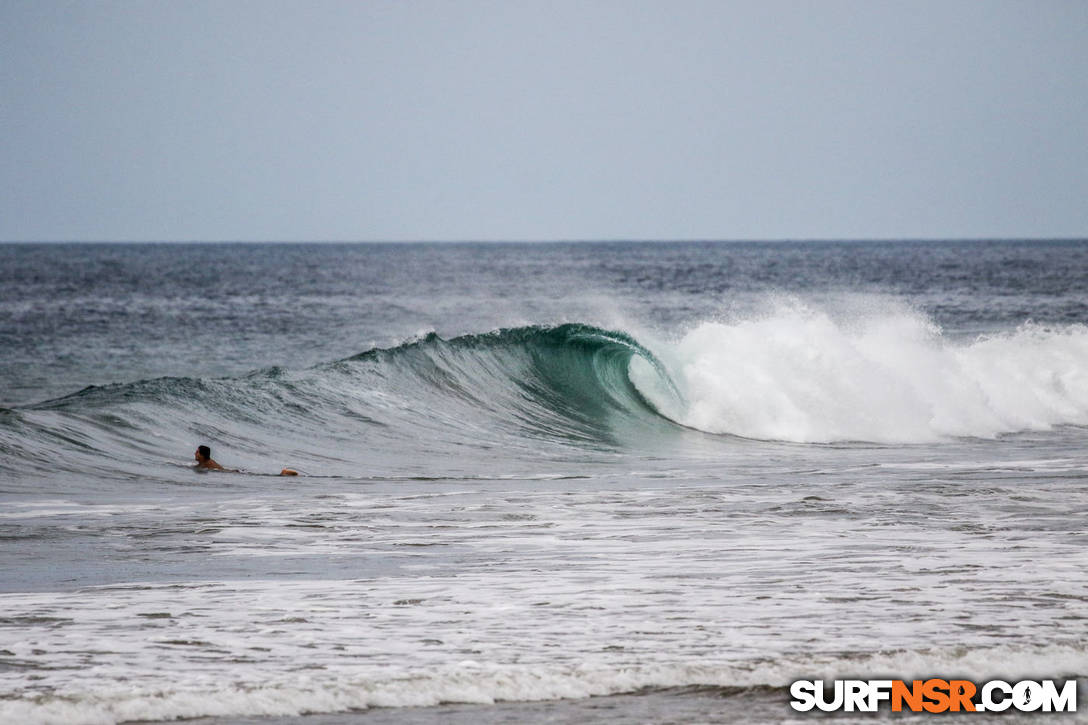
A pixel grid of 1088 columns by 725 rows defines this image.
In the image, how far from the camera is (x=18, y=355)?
96.9ft

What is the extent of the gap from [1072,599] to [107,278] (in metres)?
75.0

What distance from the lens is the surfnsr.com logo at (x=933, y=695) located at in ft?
18.4

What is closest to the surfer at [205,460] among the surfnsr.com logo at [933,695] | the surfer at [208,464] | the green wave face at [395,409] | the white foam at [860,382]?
the surfer at [208,464]

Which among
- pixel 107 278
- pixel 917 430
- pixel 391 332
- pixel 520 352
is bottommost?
pixel 917 430

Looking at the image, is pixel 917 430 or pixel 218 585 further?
pixel 917 430

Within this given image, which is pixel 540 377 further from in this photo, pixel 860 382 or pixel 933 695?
pixel 933 695

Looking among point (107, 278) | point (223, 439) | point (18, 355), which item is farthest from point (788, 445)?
point (107, 278)

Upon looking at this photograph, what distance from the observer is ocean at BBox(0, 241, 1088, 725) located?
5953 millimetres

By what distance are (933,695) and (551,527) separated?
14.8 ft

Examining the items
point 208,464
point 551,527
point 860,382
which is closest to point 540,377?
point 860,382

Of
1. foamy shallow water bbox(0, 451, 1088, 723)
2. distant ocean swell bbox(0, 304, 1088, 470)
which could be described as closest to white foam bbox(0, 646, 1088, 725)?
foamy shallow water bbox(0, 451, 1088, 723)

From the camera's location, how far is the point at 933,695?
5.73 m

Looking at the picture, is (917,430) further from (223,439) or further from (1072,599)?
(1072,599)

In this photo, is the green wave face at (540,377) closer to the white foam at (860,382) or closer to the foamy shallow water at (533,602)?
the white foam at (860,382)
